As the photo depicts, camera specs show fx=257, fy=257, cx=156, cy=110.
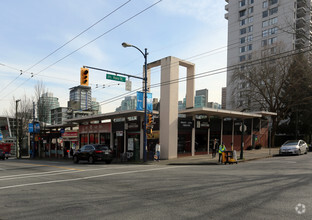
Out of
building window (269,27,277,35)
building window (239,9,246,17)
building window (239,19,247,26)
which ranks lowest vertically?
building window (269,27,277,35)

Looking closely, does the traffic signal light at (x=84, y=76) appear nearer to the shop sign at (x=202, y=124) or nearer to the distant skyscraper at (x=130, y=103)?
the shop sign at (x=202, y=124)

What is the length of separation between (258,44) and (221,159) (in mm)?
63920

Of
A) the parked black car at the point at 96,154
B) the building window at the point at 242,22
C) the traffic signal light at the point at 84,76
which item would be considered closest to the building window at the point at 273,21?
the building window at the point at 242,22

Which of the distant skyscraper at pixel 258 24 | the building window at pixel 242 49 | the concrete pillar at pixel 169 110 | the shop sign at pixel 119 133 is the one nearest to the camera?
the concrete pillar at pixel 169 110

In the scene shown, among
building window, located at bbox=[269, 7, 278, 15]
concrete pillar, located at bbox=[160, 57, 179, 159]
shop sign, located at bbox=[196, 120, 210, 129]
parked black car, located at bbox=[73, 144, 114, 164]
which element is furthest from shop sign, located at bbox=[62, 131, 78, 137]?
building window, located at bbox=[269, 7, 278, 15]

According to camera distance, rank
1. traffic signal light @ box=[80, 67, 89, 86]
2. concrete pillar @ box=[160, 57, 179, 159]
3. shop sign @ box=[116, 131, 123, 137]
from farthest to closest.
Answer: shop sign @ box=[116, 131, 123, 137] → concrete pillar @ box=[160, 57, 179, 159] → traffic signal light @ box=[80, 67, 89, 86]

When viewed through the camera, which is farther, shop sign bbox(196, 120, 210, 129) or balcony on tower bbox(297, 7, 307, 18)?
balcony on tower bbox(297, 7, 307, 18)

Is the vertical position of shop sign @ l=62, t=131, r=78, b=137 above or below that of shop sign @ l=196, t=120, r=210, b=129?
below

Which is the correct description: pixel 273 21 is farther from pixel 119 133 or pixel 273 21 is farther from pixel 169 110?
pixel 119 133

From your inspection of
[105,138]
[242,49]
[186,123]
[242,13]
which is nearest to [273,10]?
[242,13]

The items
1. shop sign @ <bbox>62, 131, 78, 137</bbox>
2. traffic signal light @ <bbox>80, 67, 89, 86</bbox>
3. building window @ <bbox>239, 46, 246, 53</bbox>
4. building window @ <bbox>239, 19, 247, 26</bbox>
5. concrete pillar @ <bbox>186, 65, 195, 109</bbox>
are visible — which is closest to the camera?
traffic signal light @ <bbox>80, 67, 89, 86</bbox>

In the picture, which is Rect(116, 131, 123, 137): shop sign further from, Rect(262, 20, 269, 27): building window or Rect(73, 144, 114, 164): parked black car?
Rect(262, 20, 269, 27): building window

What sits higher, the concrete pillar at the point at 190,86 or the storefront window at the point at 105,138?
the concrete pillar at the point at 190,86

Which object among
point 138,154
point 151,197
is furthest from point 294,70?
point 151,197
